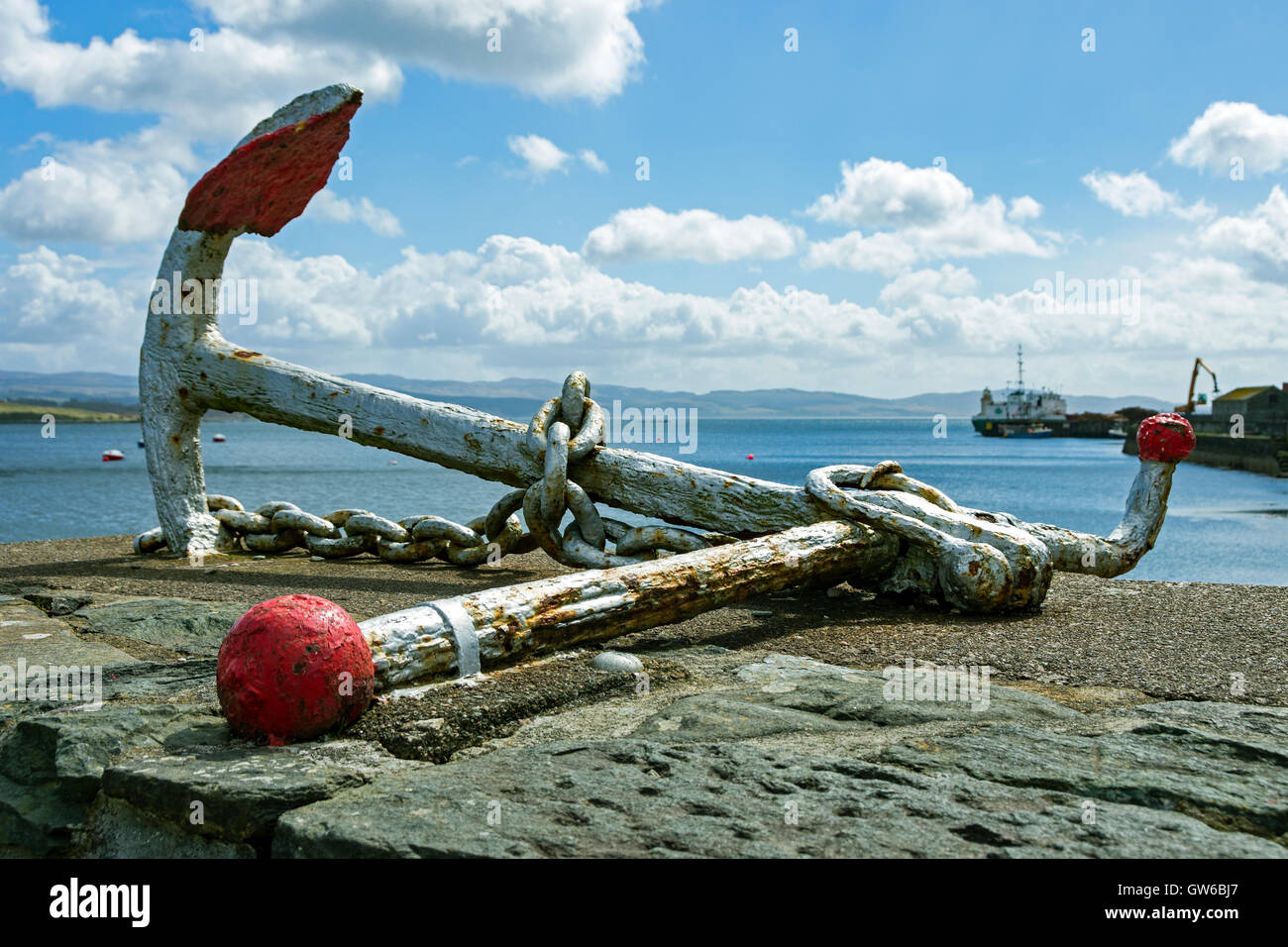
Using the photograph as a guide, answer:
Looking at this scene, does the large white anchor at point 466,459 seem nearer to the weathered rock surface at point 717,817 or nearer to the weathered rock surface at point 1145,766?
the weathered rock surface at point 1145,766

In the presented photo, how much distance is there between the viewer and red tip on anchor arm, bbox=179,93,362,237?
4.95 meters

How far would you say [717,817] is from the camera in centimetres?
169

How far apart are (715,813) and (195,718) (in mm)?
1255

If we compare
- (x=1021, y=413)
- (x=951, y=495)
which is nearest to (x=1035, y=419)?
(x=1021, y=413)

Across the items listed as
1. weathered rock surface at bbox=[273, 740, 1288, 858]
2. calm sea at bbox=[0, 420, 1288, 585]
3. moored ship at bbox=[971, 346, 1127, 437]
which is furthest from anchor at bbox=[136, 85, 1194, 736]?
moored ship at bbox=[971, 346, 1127, 437]

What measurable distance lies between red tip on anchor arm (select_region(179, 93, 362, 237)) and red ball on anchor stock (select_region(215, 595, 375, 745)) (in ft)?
11.5

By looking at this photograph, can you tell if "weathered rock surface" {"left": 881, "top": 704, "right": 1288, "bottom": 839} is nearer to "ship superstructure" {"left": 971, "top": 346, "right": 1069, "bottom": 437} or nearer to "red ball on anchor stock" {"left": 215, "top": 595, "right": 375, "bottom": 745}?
"red ball on anchor stock" {"left": 215, "top": 595, "right": 375, "bottom": 745}

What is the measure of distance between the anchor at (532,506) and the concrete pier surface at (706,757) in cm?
19

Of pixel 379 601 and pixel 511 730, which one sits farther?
pixel 379 601

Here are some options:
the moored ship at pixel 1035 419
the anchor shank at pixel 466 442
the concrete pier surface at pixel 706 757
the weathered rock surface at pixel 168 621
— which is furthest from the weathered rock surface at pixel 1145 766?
the moored ship at pixel 1035 419

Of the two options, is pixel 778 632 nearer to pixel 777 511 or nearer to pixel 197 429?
pixel 777 511

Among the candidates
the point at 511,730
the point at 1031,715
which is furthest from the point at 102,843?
the point at 1031,715

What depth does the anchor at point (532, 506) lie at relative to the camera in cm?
304

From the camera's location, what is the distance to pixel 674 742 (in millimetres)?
2115
